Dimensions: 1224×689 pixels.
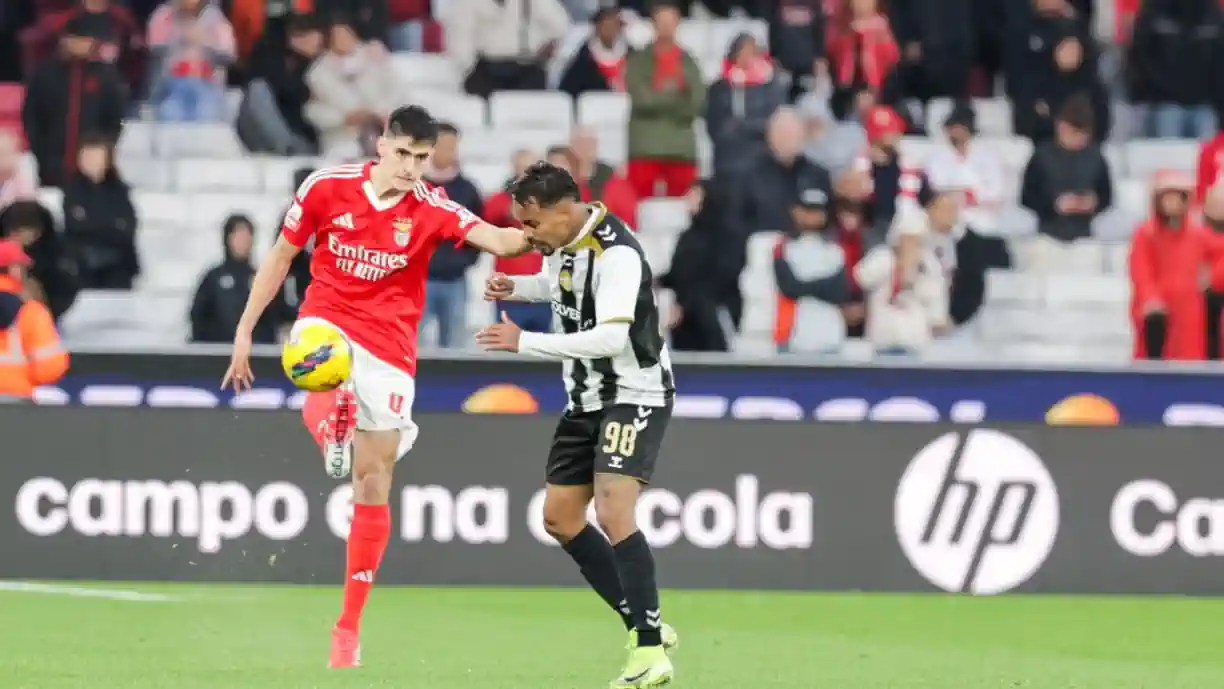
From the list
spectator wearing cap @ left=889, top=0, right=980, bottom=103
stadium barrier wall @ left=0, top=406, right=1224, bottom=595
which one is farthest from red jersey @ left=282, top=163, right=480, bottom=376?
spectator wearing cap @ left=889, top=0, right=980, bottom=103

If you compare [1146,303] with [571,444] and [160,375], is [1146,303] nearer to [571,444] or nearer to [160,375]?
[160,375]

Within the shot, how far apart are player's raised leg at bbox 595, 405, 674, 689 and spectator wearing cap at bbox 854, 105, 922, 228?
26.2ft

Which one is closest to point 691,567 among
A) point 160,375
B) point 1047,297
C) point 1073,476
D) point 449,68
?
point 1073,476

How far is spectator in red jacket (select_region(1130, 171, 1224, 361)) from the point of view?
1605cm

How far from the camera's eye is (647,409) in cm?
895

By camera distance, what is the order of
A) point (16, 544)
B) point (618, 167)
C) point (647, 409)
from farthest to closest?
1. point (618, 167)
2. point (16, 544)
3. point (647, 409)

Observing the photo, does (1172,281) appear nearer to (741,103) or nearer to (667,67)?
(741,103)

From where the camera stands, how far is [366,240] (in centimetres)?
952

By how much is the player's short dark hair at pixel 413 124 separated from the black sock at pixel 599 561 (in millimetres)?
1597

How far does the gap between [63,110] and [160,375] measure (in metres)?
3.42

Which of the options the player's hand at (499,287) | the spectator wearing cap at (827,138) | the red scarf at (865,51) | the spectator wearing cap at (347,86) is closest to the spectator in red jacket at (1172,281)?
the spectator wearing cap at (827,138)

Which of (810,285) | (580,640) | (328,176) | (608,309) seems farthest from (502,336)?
(810,285)

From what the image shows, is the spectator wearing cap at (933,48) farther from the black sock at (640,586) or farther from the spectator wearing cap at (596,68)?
the black sock at (640,586)

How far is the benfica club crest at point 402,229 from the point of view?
374 inches
